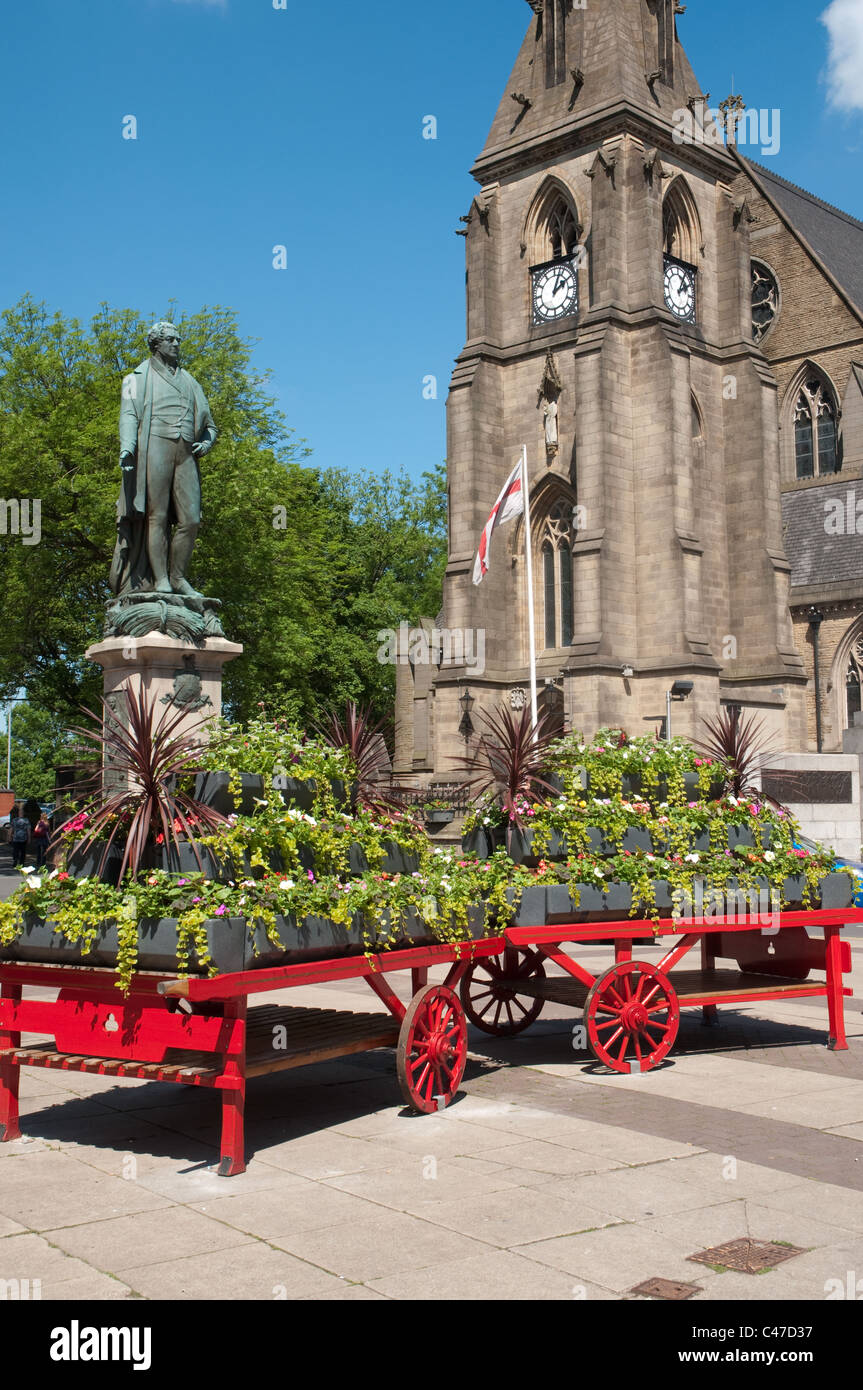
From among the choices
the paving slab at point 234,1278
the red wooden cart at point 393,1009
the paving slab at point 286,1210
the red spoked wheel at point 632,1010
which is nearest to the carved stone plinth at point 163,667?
the red wooden cart at point 393,1009

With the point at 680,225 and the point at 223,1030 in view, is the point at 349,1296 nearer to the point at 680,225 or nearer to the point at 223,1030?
the point at 223,1030

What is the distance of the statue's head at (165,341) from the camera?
Answer: 465 inches

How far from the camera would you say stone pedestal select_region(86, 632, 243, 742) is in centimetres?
1137

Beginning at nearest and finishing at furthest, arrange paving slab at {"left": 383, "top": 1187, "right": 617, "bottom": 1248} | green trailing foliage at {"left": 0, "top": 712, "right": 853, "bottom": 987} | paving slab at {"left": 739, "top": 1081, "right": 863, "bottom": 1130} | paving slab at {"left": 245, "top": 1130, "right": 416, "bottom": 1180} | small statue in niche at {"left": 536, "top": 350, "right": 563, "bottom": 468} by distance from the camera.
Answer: paving slab at {"left": 383, "top": 1187, "right": 617, "bottom": 1248} < paving slab at {"left": 245, "top": 1130, "right": 416, "bottom": 1180} < green trailing foliage at {"left": 0, "top": 712, "right": 853, "bottom": 987} < paving slab at {"left": 739, "top": 1081, "right": 863, "bottom": 1130} < small statue in niche at {"left": 536, "top": 350, "right": 563, "bottom": 468}

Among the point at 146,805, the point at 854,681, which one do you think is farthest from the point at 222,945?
the point at 854,681

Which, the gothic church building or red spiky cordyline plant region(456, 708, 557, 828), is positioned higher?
the gothic church building

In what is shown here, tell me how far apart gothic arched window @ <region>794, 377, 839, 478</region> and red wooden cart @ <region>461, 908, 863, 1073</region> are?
39.1 meters

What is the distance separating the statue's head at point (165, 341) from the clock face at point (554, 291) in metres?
27.2

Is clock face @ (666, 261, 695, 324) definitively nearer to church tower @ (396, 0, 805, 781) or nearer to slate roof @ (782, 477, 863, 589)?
church tower @ (396, 0, 805, 781)

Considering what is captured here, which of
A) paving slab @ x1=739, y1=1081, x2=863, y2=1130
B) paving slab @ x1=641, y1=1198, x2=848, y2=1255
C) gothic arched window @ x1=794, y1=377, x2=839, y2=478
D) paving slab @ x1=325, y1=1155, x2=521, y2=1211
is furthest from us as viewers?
gothic arched window @ x1=794, y1=377, x2=839, y2=478

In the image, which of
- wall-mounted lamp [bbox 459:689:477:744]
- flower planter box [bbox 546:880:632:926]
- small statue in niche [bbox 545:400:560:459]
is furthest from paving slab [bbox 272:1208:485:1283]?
small statue in niche [bbox 545:400:560:459]

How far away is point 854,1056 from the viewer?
9.16 m

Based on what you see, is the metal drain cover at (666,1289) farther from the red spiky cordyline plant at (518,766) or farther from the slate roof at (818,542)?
the slate roof at (818,542)

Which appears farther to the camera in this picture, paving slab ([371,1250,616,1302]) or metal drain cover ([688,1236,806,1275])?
metal drain cover ([688,1236,806,1275])
